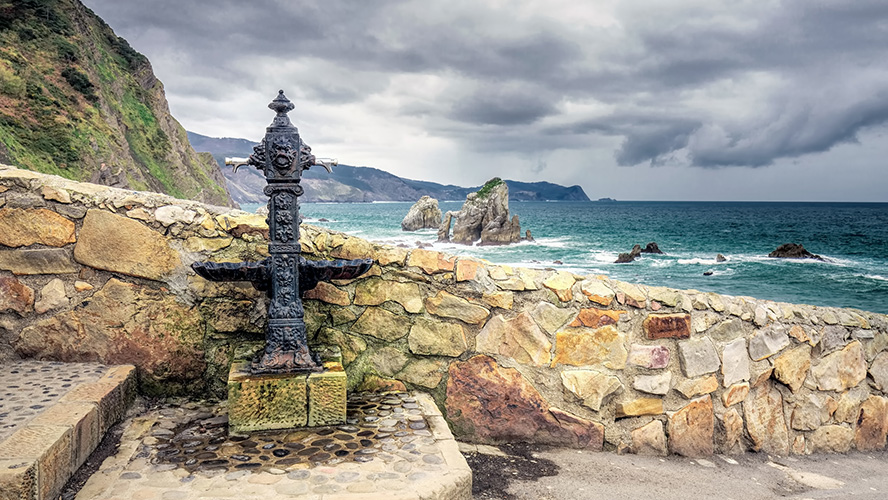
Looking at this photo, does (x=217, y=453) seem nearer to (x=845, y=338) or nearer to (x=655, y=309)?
(x=655, y=309)

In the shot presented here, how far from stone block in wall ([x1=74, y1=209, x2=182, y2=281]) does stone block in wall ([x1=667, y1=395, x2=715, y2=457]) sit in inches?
130

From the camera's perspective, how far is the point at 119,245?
3383 millimetres

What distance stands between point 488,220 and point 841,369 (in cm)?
5110

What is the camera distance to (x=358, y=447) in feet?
9.41

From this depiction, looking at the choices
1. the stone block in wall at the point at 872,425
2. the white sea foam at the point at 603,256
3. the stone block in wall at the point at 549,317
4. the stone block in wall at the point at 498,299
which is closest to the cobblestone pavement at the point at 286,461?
the stone block in wall at the point at 498,299

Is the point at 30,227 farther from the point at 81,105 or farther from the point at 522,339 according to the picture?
the point at 81,105

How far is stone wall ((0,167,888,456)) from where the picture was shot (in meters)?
3.39

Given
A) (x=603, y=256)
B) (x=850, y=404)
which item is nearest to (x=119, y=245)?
(x=850, y=404)

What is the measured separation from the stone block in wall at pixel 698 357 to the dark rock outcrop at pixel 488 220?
165 ft

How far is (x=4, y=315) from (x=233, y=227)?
4.52 feet

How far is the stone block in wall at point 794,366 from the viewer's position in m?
3.91

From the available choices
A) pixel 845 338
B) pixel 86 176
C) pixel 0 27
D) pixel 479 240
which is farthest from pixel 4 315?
pixel 479 240

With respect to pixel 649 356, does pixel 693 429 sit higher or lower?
lower

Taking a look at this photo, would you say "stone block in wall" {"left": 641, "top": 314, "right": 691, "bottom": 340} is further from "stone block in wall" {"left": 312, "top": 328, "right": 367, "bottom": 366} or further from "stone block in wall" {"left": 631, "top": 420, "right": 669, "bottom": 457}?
"stone block in wall" {"left": 312, "top": 328, "right": 367, "bottom": 366}
